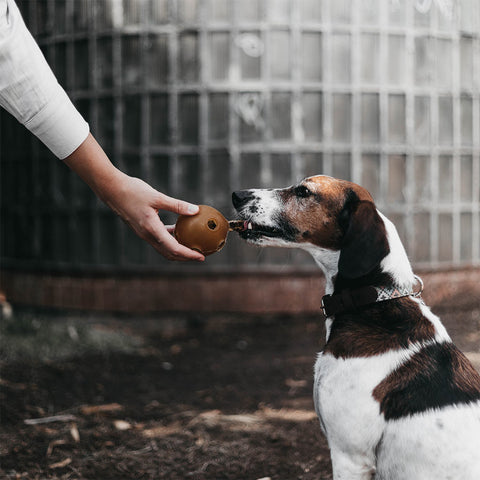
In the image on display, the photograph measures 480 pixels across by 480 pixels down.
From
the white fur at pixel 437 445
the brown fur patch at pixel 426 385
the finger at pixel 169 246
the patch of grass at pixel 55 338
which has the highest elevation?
the finger at pixel 169 246

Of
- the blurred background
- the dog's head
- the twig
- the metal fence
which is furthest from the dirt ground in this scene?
the dog's head

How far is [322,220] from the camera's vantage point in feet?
8.99

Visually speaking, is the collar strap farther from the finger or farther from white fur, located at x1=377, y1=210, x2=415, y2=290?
the finger

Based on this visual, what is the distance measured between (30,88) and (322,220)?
137 cm

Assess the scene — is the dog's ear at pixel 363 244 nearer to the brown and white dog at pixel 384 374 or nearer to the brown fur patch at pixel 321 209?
the brown and white dog at pixel 384 374

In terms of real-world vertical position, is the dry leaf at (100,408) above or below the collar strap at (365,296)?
below

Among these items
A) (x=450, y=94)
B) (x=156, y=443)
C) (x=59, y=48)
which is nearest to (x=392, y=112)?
(x=450, y=94)

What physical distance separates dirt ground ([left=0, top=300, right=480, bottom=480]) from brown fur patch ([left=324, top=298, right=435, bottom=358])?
121 cm

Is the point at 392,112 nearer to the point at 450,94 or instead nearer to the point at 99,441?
the point at 450,94

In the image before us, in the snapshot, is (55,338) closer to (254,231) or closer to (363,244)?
(254,231)

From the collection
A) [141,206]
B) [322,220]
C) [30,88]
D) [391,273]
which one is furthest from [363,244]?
[30,88]

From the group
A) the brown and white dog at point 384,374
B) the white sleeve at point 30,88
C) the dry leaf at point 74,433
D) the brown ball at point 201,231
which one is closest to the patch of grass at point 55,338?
the dry leaf at point 74,433

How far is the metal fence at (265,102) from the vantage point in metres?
6.51

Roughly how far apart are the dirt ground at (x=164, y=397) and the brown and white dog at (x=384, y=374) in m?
1.14
